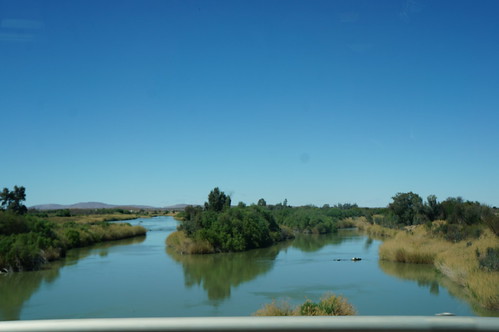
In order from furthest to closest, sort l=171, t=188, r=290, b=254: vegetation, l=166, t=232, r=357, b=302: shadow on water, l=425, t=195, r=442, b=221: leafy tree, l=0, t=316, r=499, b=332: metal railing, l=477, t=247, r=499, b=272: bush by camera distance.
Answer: l=425, t=195, r=442, b=221: leafy tree, l=171, t=188, r=290, b=254: vegetation, l=166, t=232, r=357, b=302: shadow on water, l=477, t=247, r=499, b=272: bush, l=0, t=316, r=499, b=332: metal railing

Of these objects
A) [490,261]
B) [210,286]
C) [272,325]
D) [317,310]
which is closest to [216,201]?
[210,286]

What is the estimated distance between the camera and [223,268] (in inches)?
1068

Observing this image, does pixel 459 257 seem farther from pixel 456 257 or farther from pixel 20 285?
pixel 20 285

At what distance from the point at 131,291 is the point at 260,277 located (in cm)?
663

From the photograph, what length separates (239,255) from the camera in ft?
109

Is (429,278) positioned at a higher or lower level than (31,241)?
lower

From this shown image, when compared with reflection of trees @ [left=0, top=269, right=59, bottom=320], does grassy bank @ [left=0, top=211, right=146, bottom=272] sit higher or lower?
higher

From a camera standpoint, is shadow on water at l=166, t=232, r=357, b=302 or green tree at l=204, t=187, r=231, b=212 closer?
shadow on water at l=166, t=232, r=357, b=302

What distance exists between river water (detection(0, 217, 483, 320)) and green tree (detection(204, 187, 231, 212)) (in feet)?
47.0

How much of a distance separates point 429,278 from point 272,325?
22.4m

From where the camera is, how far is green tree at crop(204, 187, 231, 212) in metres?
46.7

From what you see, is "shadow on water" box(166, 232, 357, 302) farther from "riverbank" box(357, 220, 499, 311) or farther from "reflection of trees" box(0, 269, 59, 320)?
"riverbank" box(357, 220, 499, 311)

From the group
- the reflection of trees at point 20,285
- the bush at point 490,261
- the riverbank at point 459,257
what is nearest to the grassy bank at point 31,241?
the reflection of trees at point 20,285

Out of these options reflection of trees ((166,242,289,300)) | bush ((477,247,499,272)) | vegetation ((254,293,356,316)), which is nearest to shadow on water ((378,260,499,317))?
bush ((477,247,499,272))
